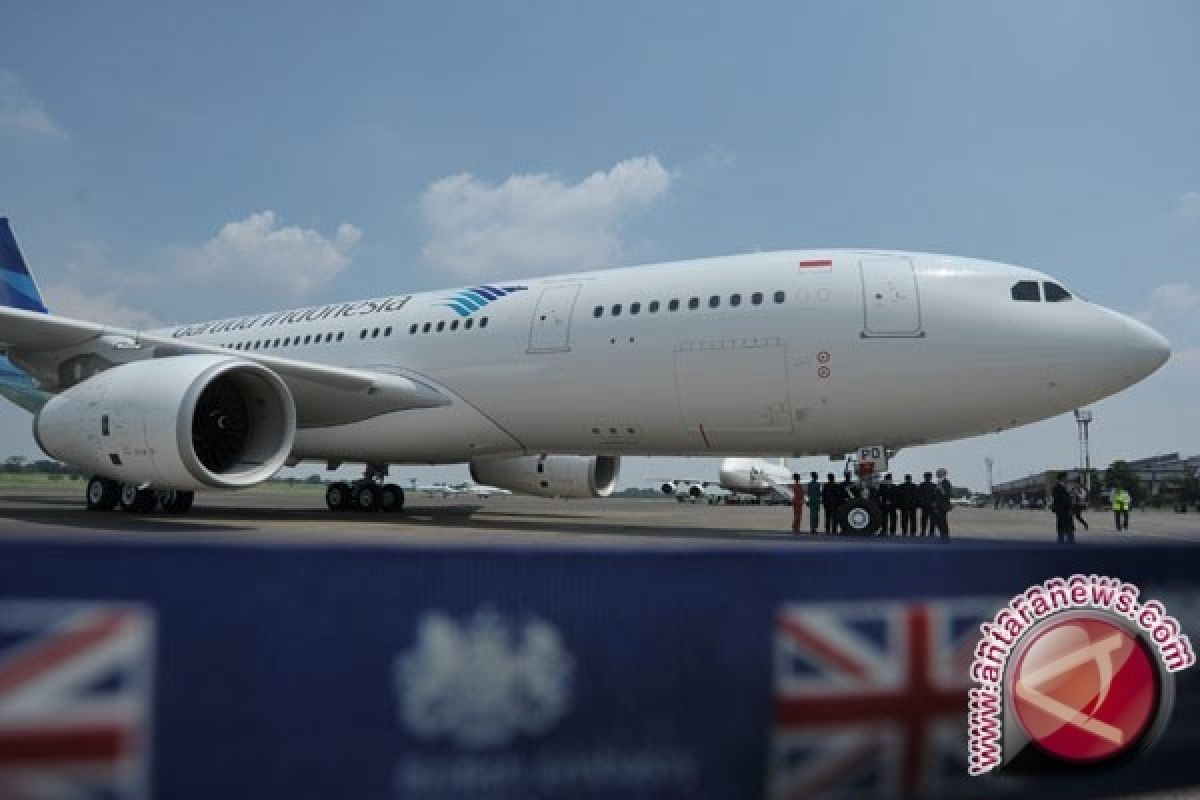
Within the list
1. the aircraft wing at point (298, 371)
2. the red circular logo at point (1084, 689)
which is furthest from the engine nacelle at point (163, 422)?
the red circular logo at point (1084, 689)

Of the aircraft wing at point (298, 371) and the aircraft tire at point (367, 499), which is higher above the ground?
the aircraft wing at point (298, 371)

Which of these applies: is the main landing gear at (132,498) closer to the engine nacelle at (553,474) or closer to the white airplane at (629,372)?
the white airplane at (629,372)

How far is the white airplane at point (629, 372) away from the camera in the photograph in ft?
32.6

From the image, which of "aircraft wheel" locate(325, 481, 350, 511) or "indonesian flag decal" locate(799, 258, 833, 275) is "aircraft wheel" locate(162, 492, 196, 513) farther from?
"indonesian flag decal" locate(799, 258, 833, 275)

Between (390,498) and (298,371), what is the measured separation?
6045mm

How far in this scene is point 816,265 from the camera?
1095cm

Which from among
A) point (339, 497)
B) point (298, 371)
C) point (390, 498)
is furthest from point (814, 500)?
point (339, 497)

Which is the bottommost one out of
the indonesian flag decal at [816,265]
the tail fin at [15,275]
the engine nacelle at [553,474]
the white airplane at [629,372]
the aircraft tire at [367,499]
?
the aircraft tire at [367,499]

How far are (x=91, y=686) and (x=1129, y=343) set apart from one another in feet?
34.9

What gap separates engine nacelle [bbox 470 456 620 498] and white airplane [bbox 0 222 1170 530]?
2.98 m

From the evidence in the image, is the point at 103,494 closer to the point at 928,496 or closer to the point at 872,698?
the point at 928,496

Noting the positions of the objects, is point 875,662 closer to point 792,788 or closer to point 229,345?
point 792,788

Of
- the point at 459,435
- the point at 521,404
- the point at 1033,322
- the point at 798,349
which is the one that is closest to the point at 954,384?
the point at 1033,322

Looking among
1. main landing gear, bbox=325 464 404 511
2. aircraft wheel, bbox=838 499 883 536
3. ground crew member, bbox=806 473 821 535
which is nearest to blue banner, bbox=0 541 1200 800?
aircraft wheel, bbox=838 499 883 536
